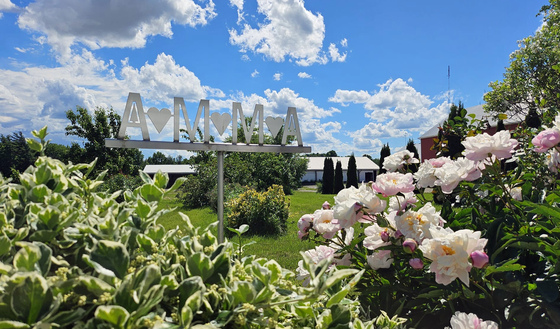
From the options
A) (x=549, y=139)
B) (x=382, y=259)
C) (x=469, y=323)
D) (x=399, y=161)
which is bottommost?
(x=469, y=323)

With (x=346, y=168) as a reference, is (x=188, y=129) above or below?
above

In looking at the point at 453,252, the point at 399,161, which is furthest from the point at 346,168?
the point at 453,252

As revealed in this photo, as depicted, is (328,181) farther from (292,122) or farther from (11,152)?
(11,152)

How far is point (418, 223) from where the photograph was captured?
5.28ft

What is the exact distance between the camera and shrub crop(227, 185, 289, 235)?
8688 millimetres

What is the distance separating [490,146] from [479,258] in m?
0.73

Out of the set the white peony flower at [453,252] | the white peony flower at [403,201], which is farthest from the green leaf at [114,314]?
the white peony flower at [403,201]

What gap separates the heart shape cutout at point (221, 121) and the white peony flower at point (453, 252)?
3651 millimetres

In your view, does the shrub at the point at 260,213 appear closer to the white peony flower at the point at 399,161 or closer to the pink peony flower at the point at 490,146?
the white peony flower at the point at 399,161

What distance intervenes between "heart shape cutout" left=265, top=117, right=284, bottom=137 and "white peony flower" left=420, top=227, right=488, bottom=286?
12.7 ft

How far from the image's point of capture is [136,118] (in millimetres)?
4082

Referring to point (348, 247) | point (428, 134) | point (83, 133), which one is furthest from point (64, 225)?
point (428, 134)

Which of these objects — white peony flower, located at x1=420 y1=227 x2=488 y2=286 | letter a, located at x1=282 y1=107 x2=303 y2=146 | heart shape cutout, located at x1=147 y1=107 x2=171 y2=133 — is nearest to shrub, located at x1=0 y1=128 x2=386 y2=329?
white peony flower, located at x1=420 y1=227 x2=488 y2=286

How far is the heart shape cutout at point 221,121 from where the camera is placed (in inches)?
182
